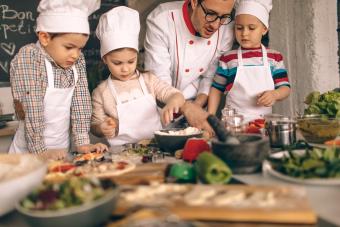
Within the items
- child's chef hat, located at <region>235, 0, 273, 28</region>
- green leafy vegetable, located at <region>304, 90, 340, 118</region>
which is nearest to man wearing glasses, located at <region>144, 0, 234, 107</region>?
child's chef hat, located at <region>235, 0, 273, 28</region>

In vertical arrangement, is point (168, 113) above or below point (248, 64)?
below

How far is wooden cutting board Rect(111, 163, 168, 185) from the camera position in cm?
106

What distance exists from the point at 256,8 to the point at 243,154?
1265mm

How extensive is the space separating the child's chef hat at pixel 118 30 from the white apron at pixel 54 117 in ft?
0.71

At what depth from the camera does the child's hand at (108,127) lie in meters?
1.89

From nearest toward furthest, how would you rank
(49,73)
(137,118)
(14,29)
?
(49,73), (137,118), (14,29)

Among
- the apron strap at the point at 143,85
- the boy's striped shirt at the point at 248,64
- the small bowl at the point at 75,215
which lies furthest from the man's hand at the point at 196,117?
the small bowl at the point at 75,215

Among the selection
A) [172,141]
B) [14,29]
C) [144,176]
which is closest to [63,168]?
[144,176]

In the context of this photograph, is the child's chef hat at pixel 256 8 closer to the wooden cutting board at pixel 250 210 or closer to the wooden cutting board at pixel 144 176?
the wooden cutting board at pixel 144 176

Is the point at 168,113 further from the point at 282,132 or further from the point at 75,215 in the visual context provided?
the point at 75,215

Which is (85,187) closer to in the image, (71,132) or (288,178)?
(288,178)

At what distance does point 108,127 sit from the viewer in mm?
1886

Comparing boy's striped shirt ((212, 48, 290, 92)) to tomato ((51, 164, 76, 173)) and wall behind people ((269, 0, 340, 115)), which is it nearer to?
wall behind people ((269, 0, 340, 115))

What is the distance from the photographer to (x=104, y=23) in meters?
1.93
